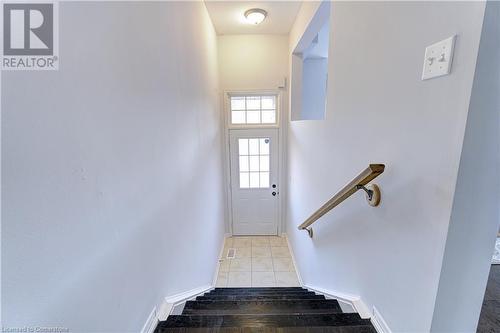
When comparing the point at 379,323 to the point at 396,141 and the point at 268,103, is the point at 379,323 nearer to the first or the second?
A: the point at 396,141

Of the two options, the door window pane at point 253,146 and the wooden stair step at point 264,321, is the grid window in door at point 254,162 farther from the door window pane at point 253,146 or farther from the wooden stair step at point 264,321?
the wooden stair step at point 264,321

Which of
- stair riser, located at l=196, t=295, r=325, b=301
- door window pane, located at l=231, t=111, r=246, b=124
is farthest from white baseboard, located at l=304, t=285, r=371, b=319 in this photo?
door window pane, located at l=231, t=111, r=246, b=124

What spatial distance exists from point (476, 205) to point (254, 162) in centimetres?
342

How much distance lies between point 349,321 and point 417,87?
3.97 ft

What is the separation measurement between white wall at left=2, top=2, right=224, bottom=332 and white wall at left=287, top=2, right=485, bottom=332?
1.17 m

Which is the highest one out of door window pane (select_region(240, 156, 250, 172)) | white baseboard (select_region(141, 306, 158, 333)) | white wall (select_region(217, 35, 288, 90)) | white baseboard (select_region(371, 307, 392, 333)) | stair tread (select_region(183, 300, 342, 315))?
white wall (select_region(217, 35, 288, 90))

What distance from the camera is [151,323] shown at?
1.24 m

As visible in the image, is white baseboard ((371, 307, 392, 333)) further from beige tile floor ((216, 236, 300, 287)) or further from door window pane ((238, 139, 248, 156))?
door window pane ((238, 139, 248, 156))

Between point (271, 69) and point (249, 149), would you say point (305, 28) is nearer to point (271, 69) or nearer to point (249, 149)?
point (271, 69)

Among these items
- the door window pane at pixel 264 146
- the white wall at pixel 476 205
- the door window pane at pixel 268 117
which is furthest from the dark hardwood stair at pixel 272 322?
the door window pane at pixel 268 117

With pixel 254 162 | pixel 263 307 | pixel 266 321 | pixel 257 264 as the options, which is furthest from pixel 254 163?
pixel 266 321

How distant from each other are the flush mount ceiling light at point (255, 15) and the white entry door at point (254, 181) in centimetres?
157

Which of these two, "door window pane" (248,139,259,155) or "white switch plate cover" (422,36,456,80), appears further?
"door window pane" (248,139,259,155)

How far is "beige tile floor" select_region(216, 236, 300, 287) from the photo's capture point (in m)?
3.20
